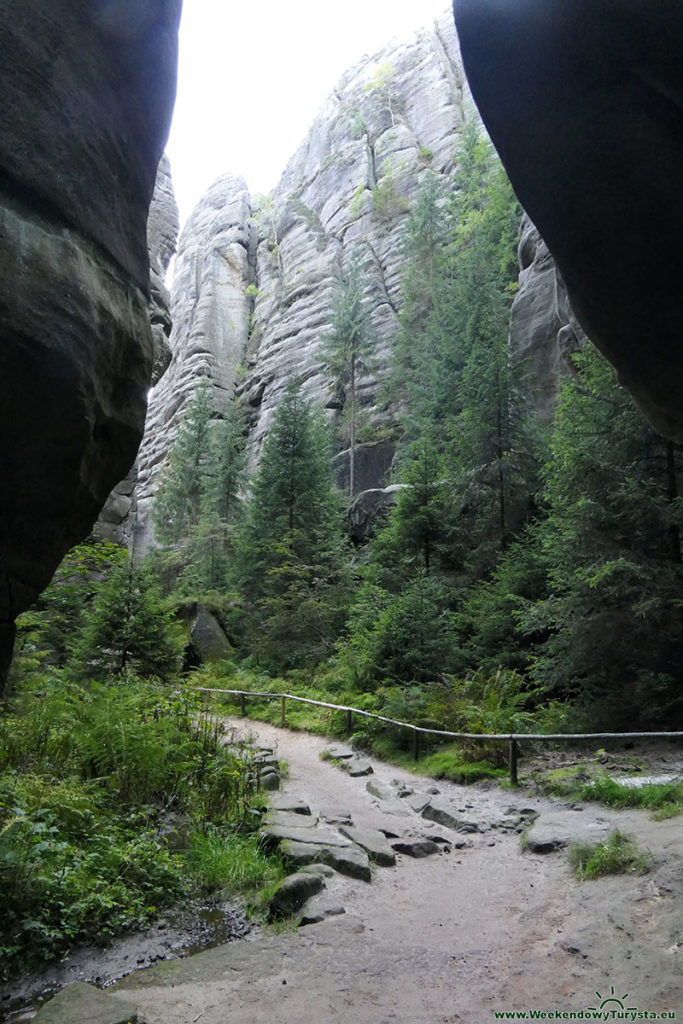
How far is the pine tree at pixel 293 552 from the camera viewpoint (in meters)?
23.0

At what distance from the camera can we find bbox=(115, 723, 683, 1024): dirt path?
4387mm

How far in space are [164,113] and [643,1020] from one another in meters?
7.40

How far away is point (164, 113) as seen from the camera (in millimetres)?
5484

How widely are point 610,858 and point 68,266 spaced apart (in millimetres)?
6942

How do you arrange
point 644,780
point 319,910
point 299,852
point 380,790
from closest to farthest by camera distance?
point 319,910 → point 299,852 → point 644,780 → point 380,790

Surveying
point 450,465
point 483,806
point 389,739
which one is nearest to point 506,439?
point 450,465

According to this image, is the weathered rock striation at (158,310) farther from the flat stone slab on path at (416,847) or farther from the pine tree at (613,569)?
the flat stone slab on path at (416,847)

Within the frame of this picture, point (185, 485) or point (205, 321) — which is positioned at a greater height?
point (205, 321)

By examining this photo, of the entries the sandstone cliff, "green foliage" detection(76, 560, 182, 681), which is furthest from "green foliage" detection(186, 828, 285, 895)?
the sandstone cliff

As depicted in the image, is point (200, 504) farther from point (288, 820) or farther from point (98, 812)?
point (98, 812)

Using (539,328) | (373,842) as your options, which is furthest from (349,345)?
(373,842)

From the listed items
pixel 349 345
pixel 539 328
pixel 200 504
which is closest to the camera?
pixel 539 328

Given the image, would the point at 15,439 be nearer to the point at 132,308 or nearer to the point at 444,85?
the point at 132,308

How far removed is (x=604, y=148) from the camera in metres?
4.85
